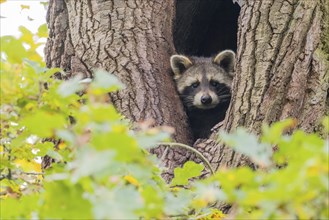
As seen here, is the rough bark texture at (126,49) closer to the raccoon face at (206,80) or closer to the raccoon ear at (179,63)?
the raccoon ear at (179,63)

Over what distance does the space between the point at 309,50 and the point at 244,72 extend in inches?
14.6

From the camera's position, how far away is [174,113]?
4.24m

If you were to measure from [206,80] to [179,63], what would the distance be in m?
0.77

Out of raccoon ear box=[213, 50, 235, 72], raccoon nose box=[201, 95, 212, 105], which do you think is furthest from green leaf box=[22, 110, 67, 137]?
raccoon ear box=[213, 50, 235, 72]

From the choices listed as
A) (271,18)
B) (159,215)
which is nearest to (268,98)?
(271,18)

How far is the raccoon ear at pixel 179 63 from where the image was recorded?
4.99 metres

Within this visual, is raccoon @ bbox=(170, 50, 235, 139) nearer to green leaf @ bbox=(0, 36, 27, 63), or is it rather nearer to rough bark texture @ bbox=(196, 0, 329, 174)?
rough bark texture @ bbox=(196, 0, 329, 174)

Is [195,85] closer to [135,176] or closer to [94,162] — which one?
[135,176]

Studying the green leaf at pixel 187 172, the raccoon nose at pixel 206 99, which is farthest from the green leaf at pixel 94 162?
the raccoon nose at pixel 206 99

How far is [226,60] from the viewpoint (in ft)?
19.9

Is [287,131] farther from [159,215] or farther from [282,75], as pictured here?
[159,215]

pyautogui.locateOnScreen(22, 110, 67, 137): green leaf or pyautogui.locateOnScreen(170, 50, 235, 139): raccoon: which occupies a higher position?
pyautogui.locateOnScreen(22, 110, 67, 137): green leaf

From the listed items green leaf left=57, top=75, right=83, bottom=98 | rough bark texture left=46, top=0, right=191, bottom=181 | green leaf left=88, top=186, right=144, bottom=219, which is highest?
green leaf left=57, top=75, right=83, bottom=98

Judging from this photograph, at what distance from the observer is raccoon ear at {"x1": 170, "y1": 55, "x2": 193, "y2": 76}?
4994 millimetres
